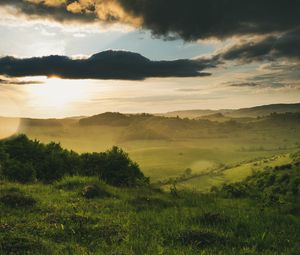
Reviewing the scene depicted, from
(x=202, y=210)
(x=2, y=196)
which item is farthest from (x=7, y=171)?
(x=202, y=210)

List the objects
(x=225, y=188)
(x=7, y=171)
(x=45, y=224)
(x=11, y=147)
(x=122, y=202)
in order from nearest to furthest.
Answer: (x=45, y=224) → (x=122, y=202) → (x=225, y=188) → (x=7, y=171) → (x=11, y=147)

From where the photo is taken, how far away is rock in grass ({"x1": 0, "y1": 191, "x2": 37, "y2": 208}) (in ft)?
54.0

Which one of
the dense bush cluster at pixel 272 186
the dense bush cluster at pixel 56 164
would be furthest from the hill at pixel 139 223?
the dense bush cluster at pixel 56 164

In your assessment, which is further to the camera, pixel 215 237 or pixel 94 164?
pixel 94 164

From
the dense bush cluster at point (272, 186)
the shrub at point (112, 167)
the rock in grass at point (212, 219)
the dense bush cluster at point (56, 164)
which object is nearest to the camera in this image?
the rock in grass at point (212, 219)

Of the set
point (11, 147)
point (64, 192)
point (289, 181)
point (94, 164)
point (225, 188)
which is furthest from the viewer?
point (289, 181)

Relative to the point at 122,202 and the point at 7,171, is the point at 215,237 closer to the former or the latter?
the point at 122,202

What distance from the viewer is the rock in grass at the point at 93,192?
1964cm

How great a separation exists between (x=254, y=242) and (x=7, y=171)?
20510 mm

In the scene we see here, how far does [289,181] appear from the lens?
145500 millimetres

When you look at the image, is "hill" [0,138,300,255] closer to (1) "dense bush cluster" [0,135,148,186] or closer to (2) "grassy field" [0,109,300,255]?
(2) "grassy field" [0,109,300,255]

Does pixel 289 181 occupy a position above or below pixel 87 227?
below

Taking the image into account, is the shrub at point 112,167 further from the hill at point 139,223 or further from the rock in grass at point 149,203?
the rock in grass at point 149,203

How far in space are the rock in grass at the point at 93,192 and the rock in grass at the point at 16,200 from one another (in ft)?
9.85
